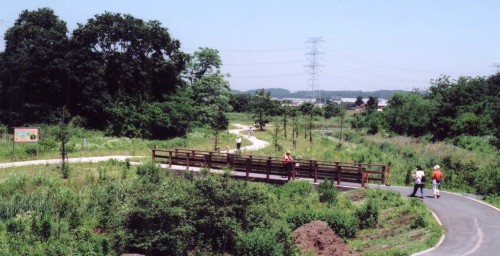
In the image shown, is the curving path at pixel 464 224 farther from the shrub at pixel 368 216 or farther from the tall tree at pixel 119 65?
the tall tree at pixel 119 65

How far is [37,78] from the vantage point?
51.4 meters

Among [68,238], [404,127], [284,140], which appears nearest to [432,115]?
[404,127]

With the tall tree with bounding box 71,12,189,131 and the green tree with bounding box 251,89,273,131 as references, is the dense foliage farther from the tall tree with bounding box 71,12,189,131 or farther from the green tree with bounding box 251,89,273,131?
the green tree with bounding box 251,89,273,131

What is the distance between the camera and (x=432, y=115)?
198 feet

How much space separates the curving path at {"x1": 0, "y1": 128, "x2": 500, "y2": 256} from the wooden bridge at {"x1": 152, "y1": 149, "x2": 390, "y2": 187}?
1.15 metres

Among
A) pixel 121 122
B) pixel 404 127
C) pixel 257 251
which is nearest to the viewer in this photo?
pixel 257 251

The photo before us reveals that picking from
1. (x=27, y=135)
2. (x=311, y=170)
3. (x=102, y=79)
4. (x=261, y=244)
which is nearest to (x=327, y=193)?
(x=311, y=170)

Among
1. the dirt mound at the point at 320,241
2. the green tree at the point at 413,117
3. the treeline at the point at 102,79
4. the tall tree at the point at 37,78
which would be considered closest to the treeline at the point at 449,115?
the green tree at the point at 413,117

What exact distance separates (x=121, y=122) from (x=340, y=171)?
30.6 metres

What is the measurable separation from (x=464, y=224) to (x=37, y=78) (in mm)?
45810

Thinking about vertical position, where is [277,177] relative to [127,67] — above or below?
below

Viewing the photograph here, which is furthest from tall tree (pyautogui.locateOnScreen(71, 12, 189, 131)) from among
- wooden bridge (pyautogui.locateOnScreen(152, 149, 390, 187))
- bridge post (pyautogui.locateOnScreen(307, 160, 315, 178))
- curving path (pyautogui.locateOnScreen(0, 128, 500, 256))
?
curving path (pyautogui.locateOnScreen(0, 128, 500, 256))

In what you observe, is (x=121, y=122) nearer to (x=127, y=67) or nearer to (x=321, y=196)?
(x=127, y=67)

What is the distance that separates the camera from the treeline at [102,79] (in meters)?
50.4
